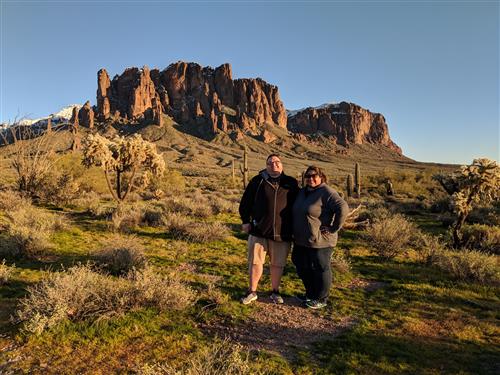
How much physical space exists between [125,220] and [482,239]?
10.1m

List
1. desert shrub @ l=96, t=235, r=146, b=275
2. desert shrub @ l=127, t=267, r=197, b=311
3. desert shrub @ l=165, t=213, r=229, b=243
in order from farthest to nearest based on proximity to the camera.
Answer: desert shrub @ l=165, t=213, r=229, b=243, desert shrub @ l=96, t=235, r=146, b=275, desert shrub @ l=127, t=267, r=197, b=311

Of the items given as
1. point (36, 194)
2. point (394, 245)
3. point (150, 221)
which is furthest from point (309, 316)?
point (36, 194)

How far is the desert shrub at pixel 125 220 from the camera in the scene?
32.3 ft

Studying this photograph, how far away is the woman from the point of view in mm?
5082

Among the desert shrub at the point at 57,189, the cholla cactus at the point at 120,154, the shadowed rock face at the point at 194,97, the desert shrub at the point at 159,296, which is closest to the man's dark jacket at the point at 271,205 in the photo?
the desert shrub at the point at 159,296

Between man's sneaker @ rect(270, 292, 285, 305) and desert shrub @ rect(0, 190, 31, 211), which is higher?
desert shrub @ rect(0, 190, 31, 211)

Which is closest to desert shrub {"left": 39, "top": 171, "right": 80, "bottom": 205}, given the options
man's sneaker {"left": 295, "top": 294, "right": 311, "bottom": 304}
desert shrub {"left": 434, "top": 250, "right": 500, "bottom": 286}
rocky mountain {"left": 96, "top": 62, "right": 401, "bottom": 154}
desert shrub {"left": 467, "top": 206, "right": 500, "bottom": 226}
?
man's sneaker {"left": 295, "top": 294, "right": 311, "bottom": 304}

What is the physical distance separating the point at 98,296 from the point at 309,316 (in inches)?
112

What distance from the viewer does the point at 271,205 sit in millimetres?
5129

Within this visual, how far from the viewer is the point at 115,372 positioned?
3.36 metres

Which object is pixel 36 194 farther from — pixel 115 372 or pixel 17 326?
pixel 115 372

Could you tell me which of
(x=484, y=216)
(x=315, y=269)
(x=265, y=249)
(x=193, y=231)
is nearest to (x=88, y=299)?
(x=265, y=249)

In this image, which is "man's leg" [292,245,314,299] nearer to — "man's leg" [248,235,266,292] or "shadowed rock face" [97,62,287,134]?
"man's leg" [248,235,266,292]

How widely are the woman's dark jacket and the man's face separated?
0.51 meters
